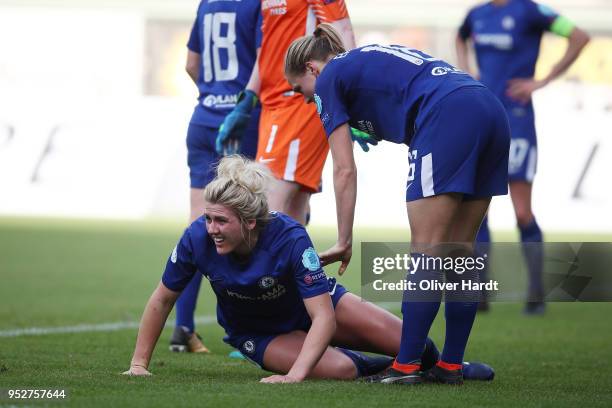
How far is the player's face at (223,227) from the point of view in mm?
4652

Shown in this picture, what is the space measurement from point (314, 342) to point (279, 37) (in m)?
2.23

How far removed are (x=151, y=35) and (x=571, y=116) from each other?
853cm

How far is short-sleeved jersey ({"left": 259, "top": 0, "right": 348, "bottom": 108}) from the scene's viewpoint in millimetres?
6270

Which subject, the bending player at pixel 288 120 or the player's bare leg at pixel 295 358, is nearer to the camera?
the player's bare leg at pixel 295 358

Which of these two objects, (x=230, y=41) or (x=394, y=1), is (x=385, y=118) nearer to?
(x=230, y=41)

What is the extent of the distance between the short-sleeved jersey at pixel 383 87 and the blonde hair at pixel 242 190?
390mm

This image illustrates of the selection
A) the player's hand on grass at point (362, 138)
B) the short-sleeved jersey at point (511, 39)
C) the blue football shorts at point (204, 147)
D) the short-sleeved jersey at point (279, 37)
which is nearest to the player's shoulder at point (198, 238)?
the player's hand on grass at point (362, 138)

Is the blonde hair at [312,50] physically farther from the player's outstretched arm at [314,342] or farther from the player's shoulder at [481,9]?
the player's shoulder at [481,9]

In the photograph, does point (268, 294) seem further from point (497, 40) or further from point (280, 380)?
point (497, 40)

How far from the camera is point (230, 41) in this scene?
6.53m

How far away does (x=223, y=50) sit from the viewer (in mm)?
6570

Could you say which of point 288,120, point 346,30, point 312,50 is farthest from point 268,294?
point 346,30

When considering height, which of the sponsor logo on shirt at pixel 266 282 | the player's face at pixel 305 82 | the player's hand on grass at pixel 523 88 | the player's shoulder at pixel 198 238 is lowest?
the sponsor logo on shirt at pixel 266 282

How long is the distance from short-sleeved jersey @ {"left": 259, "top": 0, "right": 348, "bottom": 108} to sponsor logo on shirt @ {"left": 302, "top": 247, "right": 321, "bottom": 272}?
5.38 ft
